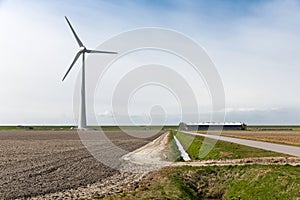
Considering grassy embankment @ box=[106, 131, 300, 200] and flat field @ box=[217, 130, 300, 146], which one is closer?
grassy embankment @ box=[106, 131, 300, 200]

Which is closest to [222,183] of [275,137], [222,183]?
[222,183]

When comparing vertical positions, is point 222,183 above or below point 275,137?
below

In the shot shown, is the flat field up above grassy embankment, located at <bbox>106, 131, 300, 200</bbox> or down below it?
above

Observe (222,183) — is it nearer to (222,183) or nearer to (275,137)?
(222,183)

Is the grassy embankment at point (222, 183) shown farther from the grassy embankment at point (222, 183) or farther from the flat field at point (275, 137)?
the flat field at point (275, 137)

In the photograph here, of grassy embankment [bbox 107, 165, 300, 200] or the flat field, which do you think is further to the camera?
the flat field

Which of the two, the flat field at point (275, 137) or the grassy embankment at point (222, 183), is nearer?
the grassy embankment at point (222, 183)

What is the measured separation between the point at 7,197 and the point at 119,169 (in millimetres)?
15744

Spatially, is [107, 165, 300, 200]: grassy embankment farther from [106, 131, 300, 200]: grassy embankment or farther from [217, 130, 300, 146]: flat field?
[217, 130, 300, 146]: flat field

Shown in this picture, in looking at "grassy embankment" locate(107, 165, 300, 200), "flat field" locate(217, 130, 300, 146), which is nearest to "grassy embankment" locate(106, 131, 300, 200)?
"grassy embankment" locate(107, 165, 300, 200)

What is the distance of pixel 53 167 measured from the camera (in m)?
37.2

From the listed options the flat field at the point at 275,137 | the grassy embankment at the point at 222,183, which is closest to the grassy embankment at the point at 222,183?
the grassy embankment at the point at 222,183

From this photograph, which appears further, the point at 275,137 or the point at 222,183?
the point at 275,137

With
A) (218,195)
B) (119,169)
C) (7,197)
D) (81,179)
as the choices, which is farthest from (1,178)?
(218,195)
